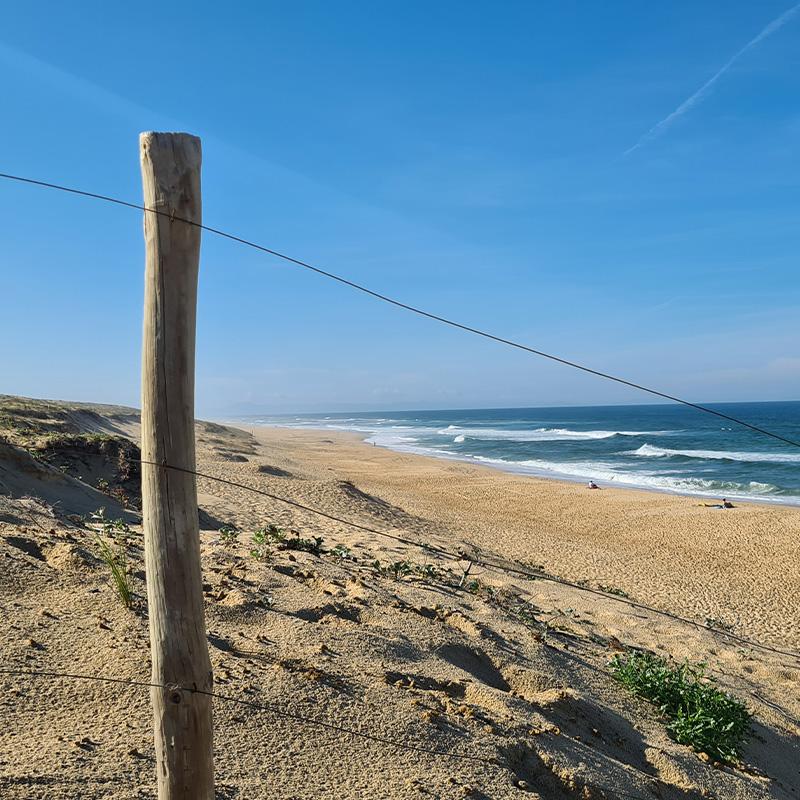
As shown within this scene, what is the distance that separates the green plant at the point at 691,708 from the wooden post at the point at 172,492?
3.91 m

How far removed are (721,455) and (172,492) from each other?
44580 millimetres

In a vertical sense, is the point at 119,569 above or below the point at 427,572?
above

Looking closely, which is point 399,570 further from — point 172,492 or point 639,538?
point 639,538

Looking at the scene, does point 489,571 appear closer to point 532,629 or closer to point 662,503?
point 532,629

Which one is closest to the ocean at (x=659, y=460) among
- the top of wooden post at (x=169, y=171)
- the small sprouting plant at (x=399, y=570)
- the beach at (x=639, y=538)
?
the beach at (x=639, y=538)

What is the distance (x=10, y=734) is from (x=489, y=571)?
24.8 ft

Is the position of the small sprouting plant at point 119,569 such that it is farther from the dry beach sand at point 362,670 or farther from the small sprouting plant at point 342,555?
the small sprouting plant at point 342,555

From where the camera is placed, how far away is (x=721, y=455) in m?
41.7

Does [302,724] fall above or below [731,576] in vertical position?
above

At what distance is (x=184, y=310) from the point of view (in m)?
2.56

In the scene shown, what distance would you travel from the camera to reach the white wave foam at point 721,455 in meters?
38.7

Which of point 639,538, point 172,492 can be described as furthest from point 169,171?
point 639,538

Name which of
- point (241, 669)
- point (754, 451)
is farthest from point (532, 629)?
point (754, 451)

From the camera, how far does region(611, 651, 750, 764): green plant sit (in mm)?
4918
